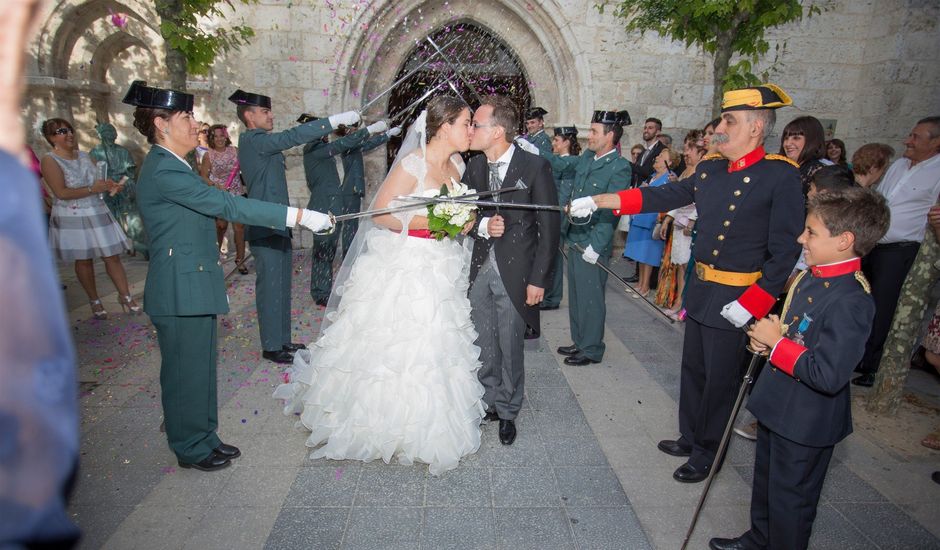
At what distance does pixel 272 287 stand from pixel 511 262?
2.52 meters

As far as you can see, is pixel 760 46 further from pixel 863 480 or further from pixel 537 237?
pixel 863 480

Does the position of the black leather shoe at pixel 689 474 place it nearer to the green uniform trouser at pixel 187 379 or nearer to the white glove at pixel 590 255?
the white glove at pixel 590 255

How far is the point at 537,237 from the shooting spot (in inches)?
139

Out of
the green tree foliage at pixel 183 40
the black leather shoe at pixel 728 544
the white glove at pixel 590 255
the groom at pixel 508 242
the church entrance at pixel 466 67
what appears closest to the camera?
the black leather shoe at pixel 728 544

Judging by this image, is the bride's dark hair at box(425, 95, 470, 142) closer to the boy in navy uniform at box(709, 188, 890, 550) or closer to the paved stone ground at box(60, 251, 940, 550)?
the boy in navy uniform at box(709, 188, 890, 550)

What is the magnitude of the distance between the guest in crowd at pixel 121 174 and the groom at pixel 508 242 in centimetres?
578

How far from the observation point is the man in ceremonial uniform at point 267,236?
15.6 ft

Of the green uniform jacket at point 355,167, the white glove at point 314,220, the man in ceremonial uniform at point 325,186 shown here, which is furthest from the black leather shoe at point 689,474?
the green uniform jacket at point 355,167

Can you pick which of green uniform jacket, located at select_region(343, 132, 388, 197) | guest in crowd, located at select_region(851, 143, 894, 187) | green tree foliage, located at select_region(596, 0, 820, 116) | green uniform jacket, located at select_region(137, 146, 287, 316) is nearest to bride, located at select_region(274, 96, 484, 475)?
green uniform jacket, located at select_region(137, 146, 287, 316)

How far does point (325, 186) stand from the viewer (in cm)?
640

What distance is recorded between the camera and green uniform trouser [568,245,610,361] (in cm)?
499

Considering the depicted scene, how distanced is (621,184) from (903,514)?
121 inches

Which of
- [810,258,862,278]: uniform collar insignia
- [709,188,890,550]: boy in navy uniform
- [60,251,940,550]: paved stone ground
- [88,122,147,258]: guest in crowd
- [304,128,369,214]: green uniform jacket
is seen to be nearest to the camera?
[709,188,890,550]: boy in navy uniform

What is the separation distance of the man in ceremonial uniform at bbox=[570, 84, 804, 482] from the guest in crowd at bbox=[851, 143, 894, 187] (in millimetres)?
2422
